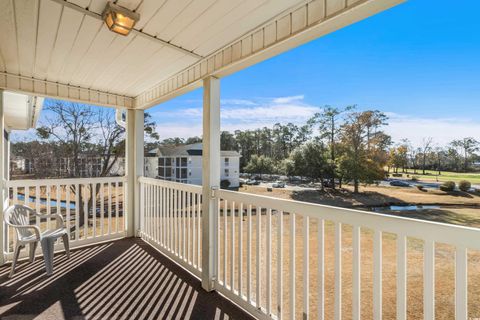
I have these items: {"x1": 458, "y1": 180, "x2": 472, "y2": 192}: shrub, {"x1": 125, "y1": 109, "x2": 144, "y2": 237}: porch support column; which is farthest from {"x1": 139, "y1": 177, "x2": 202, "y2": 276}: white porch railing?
{"x1": 458, "y1": 180, "x2": 472, "y2": 192}: shrub

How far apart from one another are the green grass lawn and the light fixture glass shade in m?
2.01

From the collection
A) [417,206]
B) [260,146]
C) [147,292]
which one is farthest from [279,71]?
[147,292]

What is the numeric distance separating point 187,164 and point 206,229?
31.6 inches

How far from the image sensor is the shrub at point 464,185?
1134 mm

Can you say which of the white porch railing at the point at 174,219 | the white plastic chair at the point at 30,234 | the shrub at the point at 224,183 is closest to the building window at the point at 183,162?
the white porch railing at the point at 174,219

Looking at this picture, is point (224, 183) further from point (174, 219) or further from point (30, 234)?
point (30, 234)

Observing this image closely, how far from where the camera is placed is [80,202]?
398 centimetres

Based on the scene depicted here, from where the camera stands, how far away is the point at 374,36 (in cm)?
155

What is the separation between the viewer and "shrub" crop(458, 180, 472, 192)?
3.72 ft

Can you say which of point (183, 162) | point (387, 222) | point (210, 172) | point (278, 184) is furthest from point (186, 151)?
point (387, 222)

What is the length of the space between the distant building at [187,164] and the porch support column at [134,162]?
42cm

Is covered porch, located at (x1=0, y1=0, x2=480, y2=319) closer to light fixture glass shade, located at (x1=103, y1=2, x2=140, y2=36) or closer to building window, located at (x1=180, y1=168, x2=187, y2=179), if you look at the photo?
light fixture glass shade, located at (x1=103, y1=2, x2=140, y2=36)

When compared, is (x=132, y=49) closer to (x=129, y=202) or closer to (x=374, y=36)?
(x=374, y=36)

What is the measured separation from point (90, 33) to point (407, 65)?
2300 millimetres
